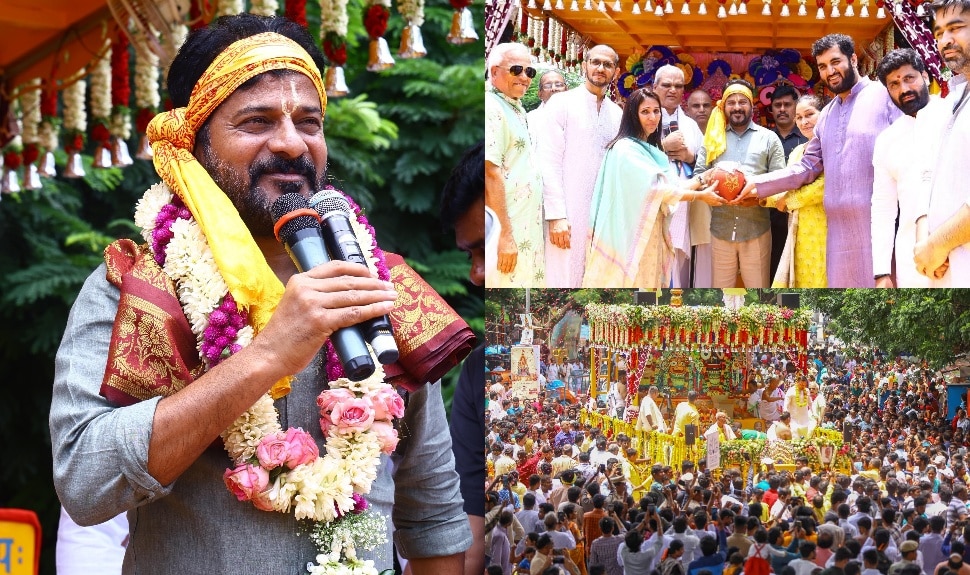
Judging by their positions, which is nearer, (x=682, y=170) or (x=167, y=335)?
(x=167, y=335)

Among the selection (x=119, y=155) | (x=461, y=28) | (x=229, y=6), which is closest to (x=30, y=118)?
(x=119, y=155)

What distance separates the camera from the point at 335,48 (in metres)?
4.33

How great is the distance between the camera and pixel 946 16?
7.88 feet

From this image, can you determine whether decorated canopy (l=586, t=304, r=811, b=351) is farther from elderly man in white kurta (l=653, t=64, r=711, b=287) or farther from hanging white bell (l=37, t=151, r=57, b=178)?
hanging white bell (l=37, t=151, r=57, b=178)

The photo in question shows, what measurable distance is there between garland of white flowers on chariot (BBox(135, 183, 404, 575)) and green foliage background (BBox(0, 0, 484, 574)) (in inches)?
233

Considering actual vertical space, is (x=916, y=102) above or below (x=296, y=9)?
below

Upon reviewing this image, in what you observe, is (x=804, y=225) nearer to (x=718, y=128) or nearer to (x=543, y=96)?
(x=718, y=128)

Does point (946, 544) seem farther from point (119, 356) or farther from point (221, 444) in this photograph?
point (119, 356)

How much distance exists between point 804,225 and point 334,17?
7.88 ft

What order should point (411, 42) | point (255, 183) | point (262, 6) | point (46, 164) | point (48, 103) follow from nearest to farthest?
point (255, 183) → point (411, 42) → point (262, 6) → point (48, 103) → point (46, 164)

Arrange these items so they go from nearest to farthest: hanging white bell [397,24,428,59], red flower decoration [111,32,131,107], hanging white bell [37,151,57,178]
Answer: hanging white bell [397,24,428,59], red flower decoration [111,32,131,107], hanging white bell [37,151,57,178]

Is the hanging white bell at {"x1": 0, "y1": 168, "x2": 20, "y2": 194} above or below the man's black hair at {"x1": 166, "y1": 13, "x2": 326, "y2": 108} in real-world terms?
above

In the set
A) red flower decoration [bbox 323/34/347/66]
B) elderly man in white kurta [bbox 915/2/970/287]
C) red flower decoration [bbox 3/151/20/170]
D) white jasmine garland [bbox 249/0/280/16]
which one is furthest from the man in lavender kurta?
red flower decoration [bbox 3/151/20/170]

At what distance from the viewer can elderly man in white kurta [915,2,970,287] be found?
2.36 m
